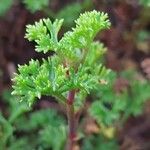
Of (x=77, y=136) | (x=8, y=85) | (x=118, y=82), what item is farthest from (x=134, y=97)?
(x=8, y=85)

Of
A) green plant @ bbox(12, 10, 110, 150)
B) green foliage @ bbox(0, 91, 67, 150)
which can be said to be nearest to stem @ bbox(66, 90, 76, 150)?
green plant @ bbox(12, 10, 110, 150)

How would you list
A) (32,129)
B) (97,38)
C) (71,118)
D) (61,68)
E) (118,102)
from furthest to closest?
(97,38) < (32,129) < (118,102) < (71,118) < (61,68)

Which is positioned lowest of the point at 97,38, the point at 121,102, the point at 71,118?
the point at 71,118

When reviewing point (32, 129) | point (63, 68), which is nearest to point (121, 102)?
point (32, 129)

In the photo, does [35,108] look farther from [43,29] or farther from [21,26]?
[43,29]

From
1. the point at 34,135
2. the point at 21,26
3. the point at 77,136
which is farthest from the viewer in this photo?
the point at 21,26

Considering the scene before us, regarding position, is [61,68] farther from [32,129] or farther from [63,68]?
[32,129]

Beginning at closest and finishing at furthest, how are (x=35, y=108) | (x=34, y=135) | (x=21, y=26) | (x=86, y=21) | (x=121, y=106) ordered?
(x=86, y=21) < (x=121, y=106) < (x=34, y=135) < (x=35, y=108) < (x=21, y=26)

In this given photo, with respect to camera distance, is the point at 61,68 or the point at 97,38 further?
the point at 97,38
